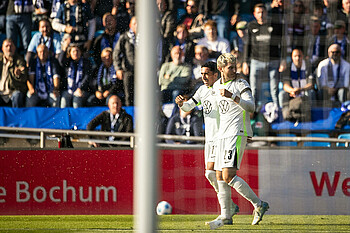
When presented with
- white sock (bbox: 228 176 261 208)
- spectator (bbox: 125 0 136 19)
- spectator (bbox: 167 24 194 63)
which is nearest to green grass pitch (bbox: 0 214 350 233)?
white sock (bbox: 228 176 261 208)

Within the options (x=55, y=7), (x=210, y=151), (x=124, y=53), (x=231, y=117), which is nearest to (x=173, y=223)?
(x=210, y=151)

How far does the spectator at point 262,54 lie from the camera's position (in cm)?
641

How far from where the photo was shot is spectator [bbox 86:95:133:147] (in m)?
6.89

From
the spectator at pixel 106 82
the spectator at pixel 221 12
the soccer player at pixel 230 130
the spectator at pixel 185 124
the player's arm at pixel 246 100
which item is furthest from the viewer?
the spectator at pixel 106 82

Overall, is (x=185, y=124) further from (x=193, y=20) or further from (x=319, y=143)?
(x=319, y=143)

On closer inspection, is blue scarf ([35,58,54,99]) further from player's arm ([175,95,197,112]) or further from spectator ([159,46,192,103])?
player's arm ([175,95,197,112])

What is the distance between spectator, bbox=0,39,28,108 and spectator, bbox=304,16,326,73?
2585mm

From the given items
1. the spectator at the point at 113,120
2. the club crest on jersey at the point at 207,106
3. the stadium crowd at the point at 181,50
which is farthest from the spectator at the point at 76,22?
the club crest on jersey at the point at 207,106

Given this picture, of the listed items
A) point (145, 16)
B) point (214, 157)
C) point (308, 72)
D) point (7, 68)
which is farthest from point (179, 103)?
point (145, 16)

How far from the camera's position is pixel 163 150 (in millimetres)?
6859

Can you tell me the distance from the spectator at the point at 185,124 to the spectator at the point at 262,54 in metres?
0.59

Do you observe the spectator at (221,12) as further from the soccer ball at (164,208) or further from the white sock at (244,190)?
the soccer ball at (164,208)

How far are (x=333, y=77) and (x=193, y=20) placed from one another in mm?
1329

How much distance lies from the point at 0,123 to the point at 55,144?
0.55 meters
